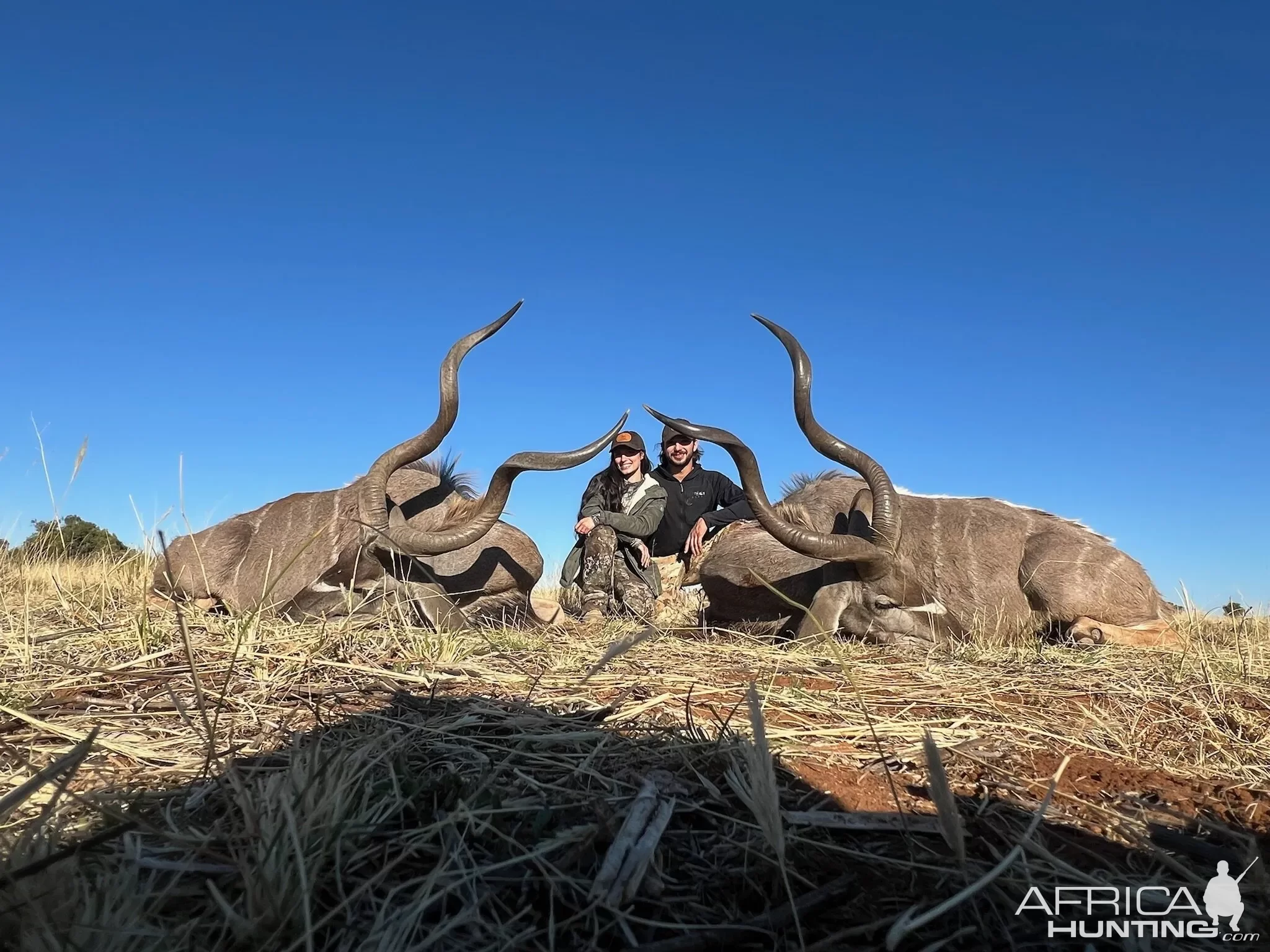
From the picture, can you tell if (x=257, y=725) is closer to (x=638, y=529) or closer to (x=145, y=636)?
(x=145, y=636)

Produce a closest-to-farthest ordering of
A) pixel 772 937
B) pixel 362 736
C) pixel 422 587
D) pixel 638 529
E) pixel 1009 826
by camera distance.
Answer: pixel 772 937 → pixel 1009 826 → pixel 362 736 → pixel 422 587 → pixel 638 529

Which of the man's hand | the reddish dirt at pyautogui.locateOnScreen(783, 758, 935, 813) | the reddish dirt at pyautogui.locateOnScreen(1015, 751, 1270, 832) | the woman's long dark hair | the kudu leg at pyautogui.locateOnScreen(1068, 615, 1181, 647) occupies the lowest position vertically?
the kudu leg at pyautogui.locateOnScreen(1068, 615, 1181, 647)

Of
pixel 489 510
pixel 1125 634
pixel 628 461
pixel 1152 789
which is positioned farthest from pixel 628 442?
pixel 1152 789

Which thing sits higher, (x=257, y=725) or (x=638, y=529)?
(x=638, y=529)

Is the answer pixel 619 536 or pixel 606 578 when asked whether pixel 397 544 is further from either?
pixel 619 536

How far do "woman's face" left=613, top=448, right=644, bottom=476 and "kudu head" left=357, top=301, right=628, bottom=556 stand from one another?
6.47ft

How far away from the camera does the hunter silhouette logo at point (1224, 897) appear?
1.57 m

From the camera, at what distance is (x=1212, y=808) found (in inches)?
86.5

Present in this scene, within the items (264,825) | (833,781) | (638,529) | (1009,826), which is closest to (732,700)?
(833,781)

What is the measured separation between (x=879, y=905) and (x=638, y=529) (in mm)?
6644

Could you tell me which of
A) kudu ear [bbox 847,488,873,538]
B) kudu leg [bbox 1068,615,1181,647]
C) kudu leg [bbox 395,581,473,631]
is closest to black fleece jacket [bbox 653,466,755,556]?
kudu ear [bbox 847,488,873,538]

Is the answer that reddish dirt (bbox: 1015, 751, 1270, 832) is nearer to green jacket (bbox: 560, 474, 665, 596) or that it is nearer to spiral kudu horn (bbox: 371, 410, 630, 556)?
spiral kudu horn (bbox: 371, 410, 630, 556)

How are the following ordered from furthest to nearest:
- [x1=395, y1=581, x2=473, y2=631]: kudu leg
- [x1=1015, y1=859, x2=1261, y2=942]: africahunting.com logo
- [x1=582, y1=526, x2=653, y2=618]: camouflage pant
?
[x1=582, y1=526, x2=653, y2=618]: camouflage pant → [x1=395, y1=581, x2=473, y2=631]: kudu leg → [x1=1015, y1=859, x2=1261, y2=942]: africahunting.com logo

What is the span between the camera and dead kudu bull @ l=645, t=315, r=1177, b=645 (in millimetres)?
6293
